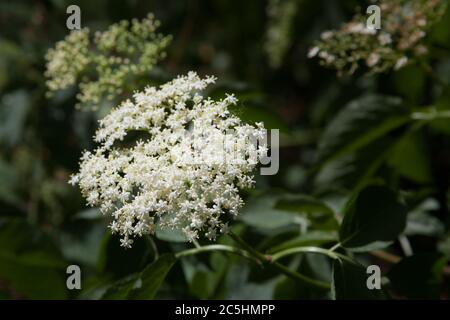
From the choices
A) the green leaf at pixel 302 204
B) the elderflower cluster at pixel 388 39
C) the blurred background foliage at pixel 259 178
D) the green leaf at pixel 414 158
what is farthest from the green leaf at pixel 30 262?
the green leaf at pixel 414 158

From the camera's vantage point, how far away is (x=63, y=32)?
2797 mm

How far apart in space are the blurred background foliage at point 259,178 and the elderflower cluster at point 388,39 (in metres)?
0.16

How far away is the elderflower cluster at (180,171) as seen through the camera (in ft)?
3.69

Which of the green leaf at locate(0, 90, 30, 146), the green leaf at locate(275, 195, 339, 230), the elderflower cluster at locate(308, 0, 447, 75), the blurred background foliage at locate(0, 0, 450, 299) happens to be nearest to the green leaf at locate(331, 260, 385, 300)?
the blurred background foliage at locate(0, 0, 450, 299)

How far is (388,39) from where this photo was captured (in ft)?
5.33

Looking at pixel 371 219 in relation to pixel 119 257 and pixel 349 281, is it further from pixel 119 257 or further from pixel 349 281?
pixel 119 257

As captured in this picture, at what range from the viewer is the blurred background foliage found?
160 centimetres

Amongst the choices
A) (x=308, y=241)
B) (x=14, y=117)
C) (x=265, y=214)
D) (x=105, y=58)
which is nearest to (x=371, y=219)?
(x=308, y=241)

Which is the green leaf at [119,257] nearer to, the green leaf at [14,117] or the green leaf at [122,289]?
the green leaf at [122,289]

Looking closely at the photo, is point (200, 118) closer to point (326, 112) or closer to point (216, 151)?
point (216, 151)

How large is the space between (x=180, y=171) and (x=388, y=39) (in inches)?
31.2

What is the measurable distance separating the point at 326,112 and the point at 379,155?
0.62m

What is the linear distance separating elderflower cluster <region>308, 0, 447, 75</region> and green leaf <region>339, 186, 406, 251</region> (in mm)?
379
